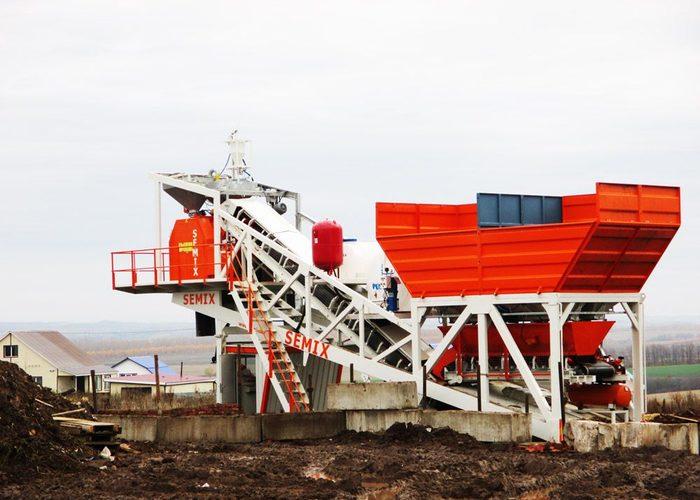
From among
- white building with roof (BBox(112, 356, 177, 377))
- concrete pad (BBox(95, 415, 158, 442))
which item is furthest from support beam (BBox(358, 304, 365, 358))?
white building with roof (BBox(112, 356, 177, 377))

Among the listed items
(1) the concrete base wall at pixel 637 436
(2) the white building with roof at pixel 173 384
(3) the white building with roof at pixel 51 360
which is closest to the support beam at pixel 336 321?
(1) the concrete base wall at pixel 637 436

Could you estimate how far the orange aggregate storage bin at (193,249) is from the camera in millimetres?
37156

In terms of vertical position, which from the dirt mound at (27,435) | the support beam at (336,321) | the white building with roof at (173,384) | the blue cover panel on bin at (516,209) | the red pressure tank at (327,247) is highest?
the blue cover panel on bin at (516,209)

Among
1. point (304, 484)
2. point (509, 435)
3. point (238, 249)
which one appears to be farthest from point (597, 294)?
point (238, 249)

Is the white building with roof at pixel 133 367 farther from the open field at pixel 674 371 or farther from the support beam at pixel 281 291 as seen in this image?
the support beam at pixel 281 291

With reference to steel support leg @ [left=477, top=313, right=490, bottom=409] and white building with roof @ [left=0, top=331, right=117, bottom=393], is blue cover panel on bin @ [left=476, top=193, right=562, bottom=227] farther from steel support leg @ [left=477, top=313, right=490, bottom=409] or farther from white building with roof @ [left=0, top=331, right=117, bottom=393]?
white building with roof @ [left=0, top=331, right=117, bottom=393]

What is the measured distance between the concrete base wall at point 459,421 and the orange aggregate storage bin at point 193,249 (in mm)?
8966

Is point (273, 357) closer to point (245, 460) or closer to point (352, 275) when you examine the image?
point (352, 275)

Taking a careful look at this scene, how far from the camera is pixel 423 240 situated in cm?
2958

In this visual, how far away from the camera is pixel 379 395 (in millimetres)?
29625

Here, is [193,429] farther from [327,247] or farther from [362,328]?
[327,247]

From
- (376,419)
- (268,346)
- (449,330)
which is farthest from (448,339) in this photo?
(268,346)

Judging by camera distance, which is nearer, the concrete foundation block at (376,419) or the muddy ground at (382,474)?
the muddy ground at (382,474)

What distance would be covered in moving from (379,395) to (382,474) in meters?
6.92
